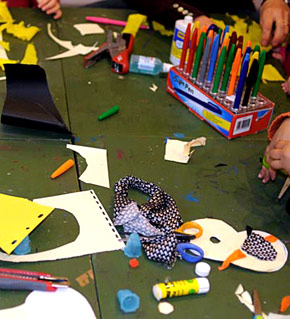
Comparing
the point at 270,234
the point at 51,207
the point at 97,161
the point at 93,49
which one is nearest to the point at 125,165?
the point at 97,161

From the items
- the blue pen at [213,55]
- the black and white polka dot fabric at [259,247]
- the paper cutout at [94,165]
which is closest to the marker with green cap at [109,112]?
the paper cutout at [94,165]

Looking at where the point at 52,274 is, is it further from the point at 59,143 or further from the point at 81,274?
the point at 59,143

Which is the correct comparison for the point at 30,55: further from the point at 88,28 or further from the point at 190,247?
the point at 190,247

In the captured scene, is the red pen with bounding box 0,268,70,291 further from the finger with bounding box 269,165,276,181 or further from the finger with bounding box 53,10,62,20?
the finger with bounding box 53,10,62,20

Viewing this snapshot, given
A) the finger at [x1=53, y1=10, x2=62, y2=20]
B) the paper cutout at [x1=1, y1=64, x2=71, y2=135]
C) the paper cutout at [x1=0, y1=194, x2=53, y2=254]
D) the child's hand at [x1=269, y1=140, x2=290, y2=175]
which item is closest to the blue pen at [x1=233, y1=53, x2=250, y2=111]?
the child's hand at [x1=269, y1=140, x2=290, y2=175]

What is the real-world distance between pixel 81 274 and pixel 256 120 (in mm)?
585

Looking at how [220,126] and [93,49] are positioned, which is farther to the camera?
[93,49]

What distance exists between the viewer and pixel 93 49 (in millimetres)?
1387

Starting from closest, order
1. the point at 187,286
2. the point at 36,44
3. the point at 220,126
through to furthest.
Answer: the point at 187,286 < the point at 220,126 < the point at 36,44

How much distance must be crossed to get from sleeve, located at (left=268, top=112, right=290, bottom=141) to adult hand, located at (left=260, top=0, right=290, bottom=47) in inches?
18.6

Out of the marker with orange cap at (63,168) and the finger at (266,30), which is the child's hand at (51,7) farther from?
the marker with orange cap at (63,168)

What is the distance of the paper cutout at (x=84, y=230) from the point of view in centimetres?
75

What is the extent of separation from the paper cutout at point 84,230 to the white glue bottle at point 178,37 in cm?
60

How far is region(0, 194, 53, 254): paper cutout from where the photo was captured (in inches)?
28.9
